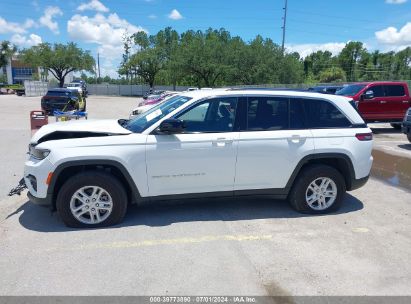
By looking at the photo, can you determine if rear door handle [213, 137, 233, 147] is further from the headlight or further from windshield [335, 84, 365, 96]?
windshield [335, 84, 365, 96]

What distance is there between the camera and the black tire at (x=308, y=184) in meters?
5.11

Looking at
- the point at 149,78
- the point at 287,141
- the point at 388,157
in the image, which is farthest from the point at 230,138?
the point at 149,78

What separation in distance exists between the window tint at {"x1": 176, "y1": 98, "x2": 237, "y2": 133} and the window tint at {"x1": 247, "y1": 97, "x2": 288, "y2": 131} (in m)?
0.25

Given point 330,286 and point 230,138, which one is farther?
point 230,138

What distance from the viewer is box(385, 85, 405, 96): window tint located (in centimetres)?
1481

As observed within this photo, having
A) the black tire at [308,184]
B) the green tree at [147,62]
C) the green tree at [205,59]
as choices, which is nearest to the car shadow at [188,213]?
the black tire at [308,184]

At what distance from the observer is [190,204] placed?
5.56 m

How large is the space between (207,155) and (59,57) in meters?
65.3

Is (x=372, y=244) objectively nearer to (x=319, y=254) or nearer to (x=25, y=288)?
(x=319, y=254)

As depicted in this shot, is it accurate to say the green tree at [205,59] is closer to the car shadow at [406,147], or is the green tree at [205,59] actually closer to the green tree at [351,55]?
the car shadow at [406,147]

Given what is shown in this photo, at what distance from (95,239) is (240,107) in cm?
250

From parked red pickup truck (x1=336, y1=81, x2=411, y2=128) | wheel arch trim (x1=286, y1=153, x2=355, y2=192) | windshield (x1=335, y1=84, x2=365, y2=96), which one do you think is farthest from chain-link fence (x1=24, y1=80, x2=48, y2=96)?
wheel arch trim (x1=286, y1=153, x2=355, y2=192)

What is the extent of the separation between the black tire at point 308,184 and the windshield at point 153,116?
1958 millimetres

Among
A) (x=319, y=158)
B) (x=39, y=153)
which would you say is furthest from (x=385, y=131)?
(x=39, y=153)
